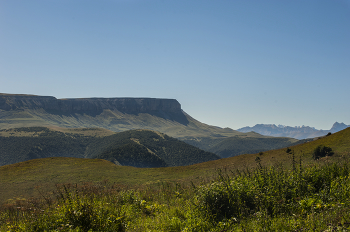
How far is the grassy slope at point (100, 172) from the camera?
76.6 feet

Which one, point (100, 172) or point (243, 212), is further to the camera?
point (100, 172)

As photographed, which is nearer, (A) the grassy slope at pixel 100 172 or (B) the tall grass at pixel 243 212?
(B) the tall grass at pixel 243 212

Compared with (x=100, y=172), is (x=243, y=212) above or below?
above

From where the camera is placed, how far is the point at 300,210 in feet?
21.1

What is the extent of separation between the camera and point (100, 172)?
101 feet

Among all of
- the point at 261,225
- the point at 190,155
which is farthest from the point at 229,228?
the point at 190,155

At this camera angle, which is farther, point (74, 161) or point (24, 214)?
point (74, 161)

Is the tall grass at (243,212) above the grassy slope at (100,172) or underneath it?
above

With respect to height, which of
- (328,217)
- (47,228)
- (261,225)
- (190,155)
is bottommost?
(190,155)

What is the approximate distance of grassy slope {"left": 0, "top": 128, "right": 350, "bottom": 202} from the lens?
2334 cm

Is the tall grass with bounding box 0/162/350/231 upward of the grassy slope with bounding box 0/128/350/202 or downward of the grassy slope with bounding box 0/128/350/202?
upward

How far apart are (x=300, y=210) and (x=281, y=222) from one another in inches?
47.1

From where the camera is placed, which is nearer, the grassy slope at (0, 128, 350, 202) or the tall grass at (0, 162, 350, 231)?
the tall grass at (0, 162, 350, 231)

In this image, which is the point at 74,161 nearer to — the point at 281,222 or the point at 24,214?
the point at 24,214
